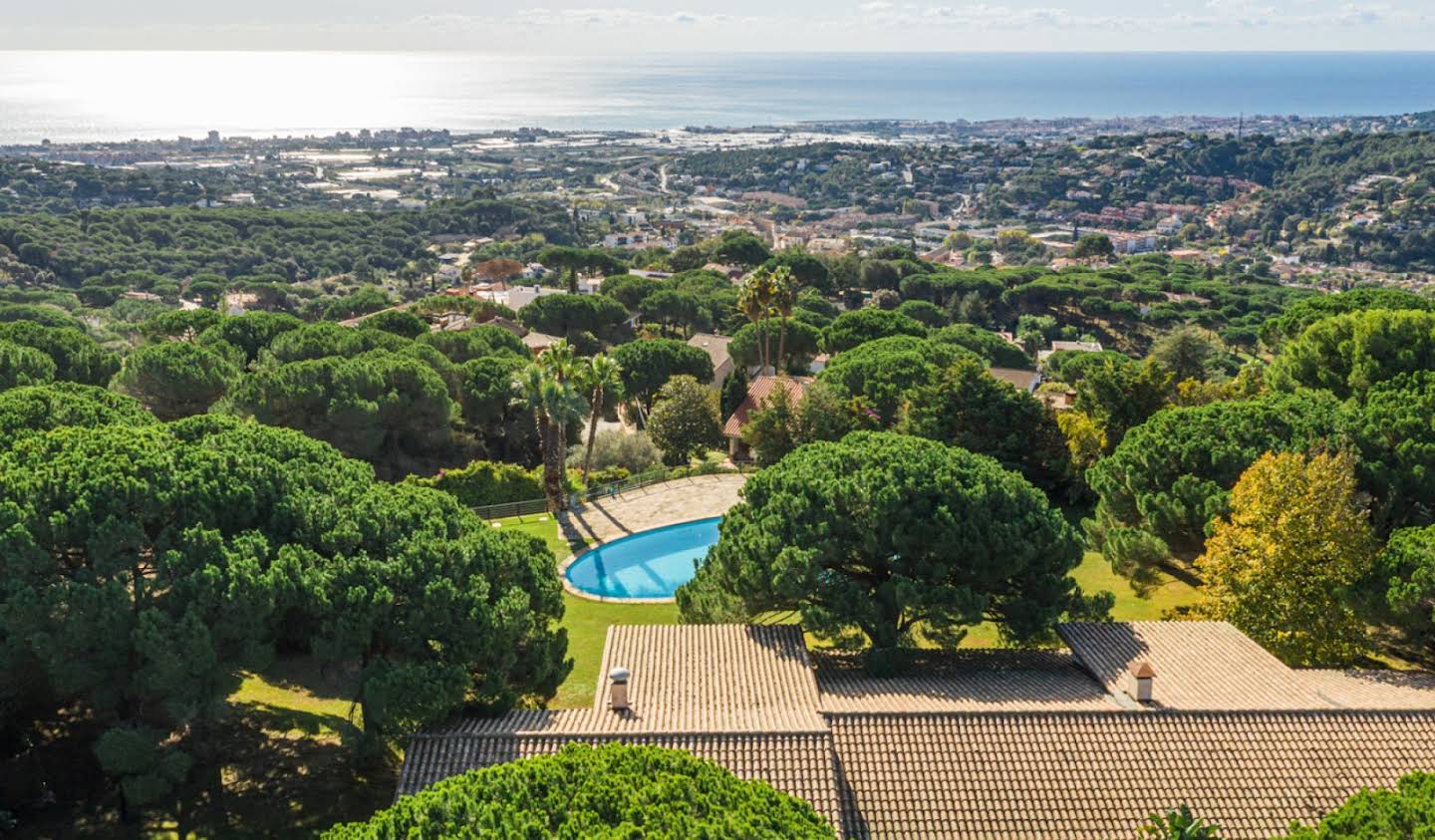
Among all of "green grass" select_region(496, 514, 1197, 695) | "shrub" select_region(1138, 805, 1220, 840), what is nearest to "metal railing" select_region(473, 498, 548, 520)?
"green grass" select_region(496, 514, 1197, 695)

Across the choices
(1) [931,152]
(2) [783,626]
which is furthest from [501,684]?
(1) [931,152]

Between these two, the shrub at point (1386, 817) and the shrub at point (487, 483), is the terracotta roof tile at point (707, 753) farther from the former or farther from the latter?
the shrub at point (487, 483)

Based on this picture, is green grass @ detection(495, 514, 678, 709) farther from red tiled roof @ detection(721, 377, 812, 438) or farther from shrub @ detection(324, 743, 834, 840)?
red tiled roof @ detection(721, 377, 812, 438)

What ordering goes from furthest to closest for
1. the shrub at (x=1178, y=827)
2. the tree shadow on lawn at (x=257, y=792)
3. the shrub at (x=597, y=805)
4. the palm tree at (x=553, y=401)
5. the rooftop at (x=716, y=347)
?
the rooftop at (x=716, y=347)
the palm tree at (x=553, y=401)
the tree shadow on lawn at (x=257, y=792)
the shrub at (x=1178, y=827)
the shrub at (x=597, y=805)

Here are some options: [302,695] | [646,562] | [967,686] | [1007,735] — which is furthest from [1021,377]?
[302,695]

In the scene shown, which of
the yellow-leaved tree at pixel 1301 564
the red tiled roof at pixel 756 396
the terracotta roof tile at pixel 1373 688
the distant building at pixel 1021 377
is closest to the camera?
the terracotta roof tile at pixel 1373 688

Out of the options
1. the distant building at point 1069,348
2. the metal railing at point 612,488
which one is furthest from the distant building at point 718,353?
the distant building at point 1069,348
